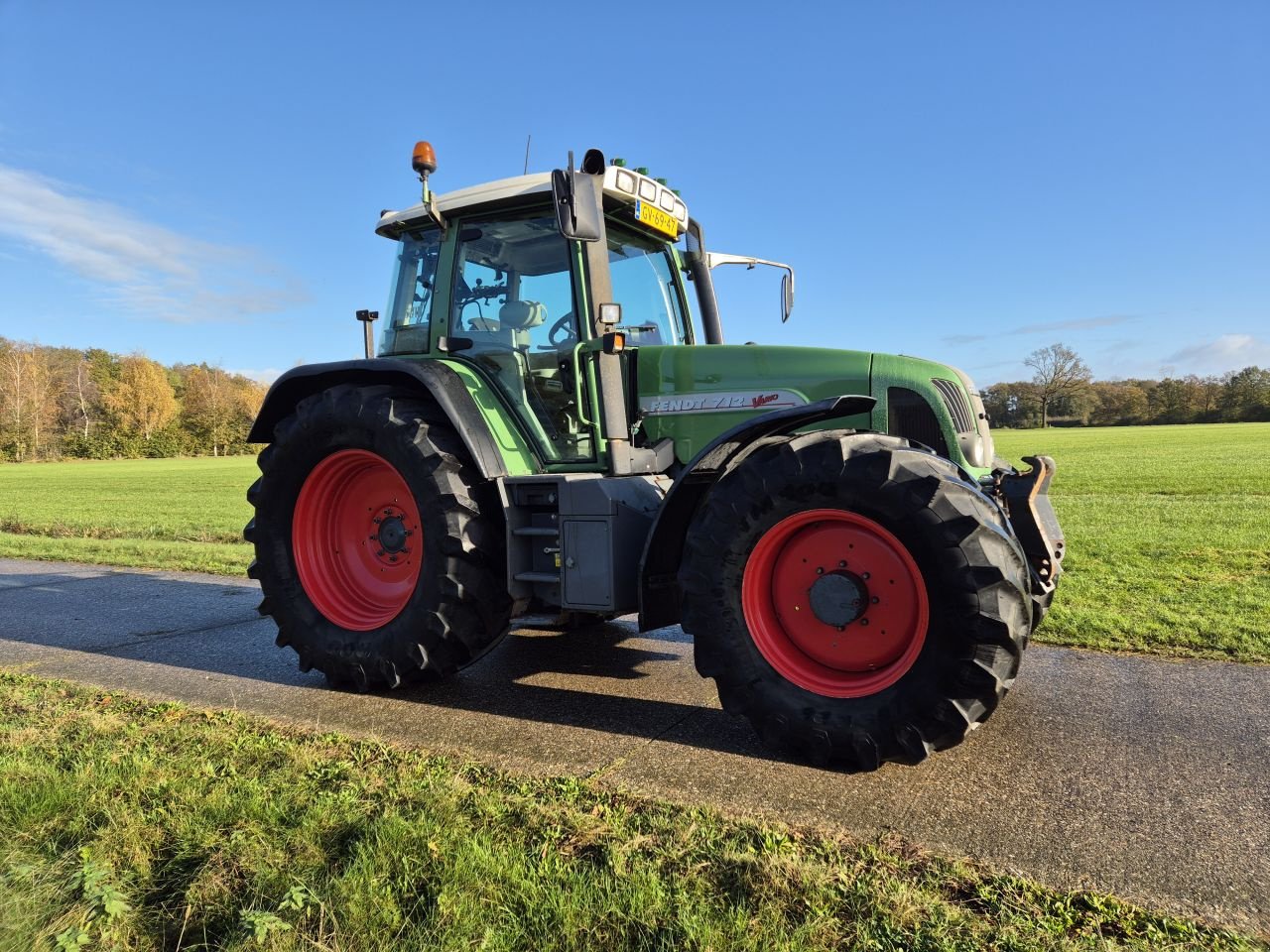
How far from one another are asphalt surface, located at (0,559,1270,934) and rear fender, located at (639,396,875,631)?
576 mm

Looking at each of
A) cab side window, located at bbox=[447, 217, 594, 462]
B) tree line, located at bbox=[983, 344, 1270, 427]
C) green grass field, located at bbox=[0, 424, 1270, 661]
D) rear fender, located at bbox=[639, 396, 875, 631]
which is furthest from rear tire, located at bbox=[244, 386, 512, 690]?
tree line, located at bbox=[983, 344, 1270, 427]

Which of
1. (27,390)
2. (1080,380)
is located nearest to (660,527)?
(27,390)

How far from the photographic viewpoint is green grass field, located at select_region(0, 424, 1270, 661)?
5.22 meters

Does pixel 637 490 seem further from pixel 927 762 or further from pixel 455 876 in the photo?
pixel 455 876

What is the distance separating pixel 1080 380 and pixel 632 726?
93.3 meters

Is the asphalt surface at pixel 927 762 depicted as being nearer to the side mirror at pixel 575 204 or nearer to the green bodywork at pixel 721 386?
the green bodywork at pixel 721 386

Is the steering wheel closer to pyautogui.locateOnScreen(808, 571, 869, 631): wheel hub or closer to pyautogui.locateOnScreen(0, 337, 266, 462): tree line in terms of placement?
pyautogui.locateOnScreen(808, 571, 869, 631): wheel hub

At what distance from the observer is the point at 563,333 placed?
4582 millimetres

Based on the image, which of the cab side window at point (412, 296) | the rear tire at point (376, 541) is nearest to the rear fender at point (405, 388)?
the rear tire at point (376, 541)

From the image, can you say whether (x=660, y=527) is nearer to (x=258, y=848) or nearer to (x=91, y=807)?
(x=258, y=848)

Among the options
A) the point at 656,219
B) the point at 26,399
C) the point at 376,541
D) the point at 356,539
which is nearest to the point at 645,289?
the point at 656,219

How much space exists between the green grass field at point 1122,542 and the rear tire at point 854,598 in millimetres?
2538

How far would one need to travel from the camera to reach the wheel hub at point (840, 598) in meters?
3.31

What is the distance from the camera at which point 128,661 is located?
517 cm
